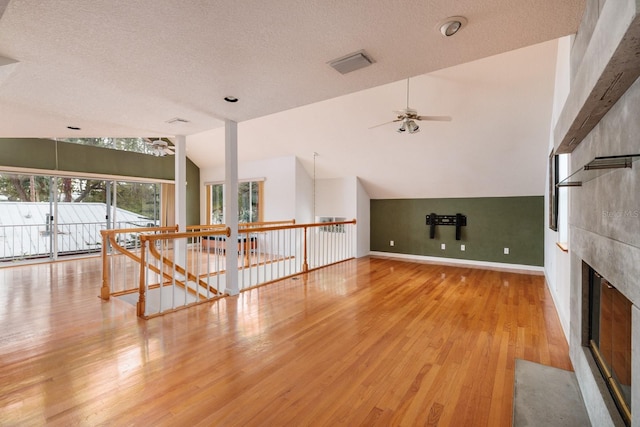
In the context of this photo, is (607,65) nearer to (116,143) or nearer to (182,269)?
(182,269)

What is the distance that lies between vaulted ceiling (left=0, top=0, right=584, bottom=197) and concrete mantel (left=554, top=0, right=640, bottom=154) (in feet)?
2.39

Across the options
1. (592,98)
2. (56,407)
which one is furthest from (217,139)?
(592,98)

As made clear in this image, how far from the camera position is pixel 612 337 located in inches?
60.7

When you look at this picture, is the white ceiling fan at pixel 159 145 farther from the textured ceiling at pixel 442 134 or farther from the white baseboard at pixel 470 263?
the white baseboard at pixel 470 263

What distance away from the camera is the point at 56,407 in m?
1.78

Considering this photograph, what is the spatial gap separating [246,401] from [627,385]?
1.95m

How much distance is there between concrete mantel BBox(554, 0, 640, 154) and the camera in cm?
85

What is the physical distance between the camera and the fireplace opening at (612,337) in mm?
1315

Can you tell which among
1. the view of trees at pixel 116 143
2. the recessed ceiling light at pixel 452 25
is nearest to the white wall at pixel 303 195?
the view of trees at pixel 116 143

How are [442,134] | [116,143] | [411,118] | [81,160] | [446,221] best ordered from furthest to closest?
1. [116,143]
2. [81,160]
3. [446,221]
4. [442,134]
5. [411,118]

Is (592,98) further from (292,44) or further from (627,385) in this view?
(292,44)

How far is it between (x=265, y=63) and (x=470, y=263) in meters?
5.82

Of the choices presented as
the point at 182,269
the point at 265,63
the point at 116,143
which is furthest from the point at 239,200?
the point at 265,63

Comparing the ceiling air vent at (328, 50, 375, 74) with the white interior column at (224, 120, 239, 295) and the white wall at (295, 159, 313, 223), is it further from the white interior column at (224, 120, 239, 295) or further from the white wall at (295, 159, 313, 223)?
the white wall at (295, 159, 313, 223)
